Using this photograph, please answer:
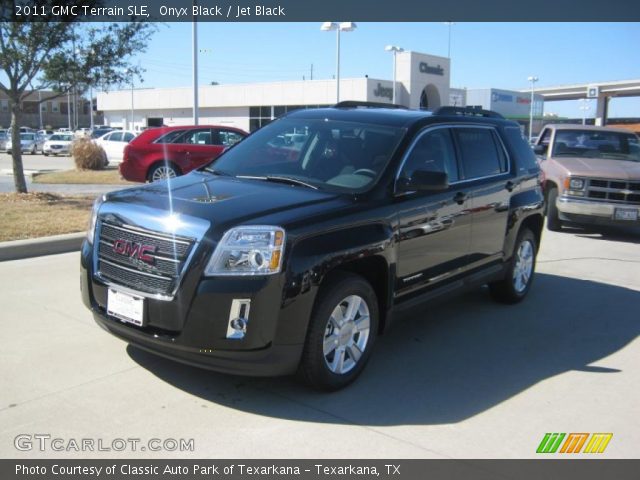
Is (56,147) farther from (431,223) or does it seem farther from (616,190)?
(431,223)

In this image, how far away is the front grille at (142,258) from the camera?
12.6 feet

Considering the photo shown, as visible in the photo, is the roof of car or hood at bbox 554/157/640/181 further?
hood at bbox 554/157/640/181

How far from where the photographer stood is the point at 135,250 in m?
4.03

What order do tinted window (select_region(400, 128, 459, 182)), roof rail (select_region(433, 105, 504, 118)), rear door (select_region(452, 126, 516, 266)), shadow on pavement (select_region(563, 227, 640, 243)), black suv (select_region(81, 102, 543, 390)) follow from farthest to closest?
shadow on pavement (select_region(563, 227, 640, 243)) < roof rail (select_region(433, 105, 504, 118)) < rear door (select_region(452, 126, 516, 266)) < tinted window (select_region(400, 128, 459, 182)) < black suv (select_region(81, 102, 543, 390))

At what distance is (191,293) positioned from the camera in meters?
3.75

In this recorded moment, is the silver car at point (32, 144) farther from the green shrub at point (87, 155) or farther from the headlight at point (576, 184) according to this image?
the headlight at point (576, 184)

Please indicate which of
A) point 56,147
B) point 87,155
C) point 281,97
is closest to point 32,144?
point 56,147

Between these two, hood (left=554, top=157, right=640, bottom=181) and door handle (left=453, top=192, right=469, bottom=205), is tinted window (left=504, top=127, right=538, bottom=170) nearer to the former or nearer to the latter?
door handle (left=453, top=192, right=469, bottom=205)

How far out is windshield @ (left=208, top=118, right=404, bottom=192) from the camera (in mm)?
4820

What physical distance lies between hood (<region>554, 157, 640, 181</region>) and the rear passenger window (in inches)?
217

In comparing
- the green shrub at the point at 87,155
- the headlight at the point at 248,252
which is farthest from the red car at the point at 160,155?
the headlight at the point at 248,252

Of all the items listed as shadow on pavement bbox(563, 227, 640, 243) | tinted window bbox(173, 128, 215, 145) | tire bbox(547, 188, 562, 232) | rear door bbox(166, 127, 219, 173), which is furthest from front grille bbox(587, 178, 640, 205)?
tinted window bbox(173, 128, 215, 145)

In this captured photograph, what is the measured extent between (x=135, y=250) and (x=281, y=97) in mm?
51803
